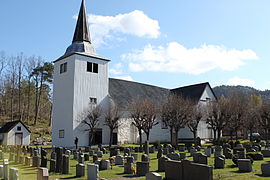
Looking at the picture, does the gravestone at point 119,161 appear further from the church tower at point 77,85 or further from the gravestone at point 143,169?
the church tower at point 77,85

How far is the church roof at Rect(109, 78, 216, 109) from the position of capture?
3738 cm

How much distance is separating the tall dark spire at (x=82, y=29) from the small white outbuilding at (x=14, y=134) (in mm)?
16403

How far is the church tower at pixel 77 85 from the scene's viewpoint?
3238 cm

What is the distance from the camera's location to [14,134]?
39594 millimetres

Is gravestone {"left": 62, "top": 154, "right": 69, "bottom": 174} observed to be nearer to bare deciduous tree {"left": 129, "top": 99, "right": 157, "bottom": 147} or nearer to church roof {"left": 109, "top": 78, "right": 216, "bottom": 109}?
bare deciduous tree {"left": 129, "top": 99, "right": 157, "bottom": 147}

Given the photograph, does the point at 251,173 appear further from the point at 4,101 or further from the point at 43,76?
the point at 4,101

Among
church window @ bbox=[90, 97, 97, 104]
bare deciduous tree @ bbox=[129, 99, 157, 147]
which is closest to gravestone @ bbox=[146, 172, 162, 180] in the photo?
bare deciduous tree @ bbox=[129, 99, 157, 147]

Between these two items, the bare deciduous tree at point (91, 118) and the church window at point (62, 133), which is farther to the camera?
the church window at point (62, 133)

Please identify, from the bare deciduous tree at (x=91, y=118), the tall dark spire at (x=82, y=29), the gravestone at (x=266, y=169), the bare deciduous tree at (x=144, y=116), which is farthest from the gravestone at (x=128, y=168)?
the tall dark spire at (x=82, y=29)

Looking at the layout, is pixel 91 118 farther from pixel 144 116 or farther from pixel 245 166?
pixel 245 166

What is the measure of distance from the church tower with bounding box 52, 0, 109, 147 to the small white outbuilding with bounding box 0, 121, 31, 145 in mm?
8582

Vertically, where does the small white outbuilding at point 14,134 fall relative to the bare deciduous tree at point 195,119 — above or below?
below

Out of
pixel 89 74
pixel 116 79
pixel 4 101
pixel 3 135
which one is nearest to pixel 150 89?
pixel 116 79

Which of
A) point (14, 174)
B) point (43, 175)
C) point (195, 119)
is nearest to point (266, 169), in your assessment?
point (43, 175)
